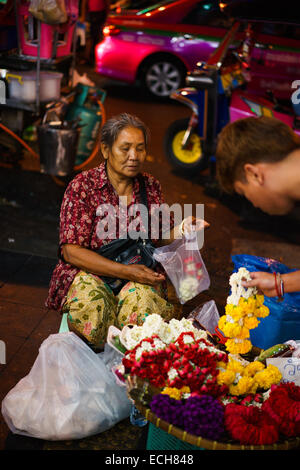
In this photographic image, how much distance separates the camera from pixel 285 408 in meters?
2.12

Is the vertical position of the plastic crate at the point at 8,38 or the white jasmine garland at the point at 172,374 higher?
the plastic crate at the point at 8,38

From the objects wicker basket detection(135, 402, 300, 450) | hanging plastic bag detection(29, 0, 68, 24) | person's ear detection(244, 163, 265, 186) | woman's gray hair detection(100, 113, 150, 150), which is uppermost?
hanging plastic bag detection(29, 0, 68, 24)

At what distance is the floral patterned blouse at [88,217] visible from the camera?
2.90 m

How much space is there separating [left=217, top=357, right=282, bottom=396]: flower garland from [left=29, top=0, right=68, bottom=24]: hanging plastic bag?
3.63m

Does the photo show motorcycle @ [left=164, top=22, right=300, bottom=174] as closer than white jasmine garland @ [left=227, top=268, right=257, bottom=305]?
No

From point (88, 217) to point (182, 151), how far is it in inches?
140

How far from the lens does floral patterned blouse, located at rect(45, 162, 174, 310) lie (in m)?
2.90

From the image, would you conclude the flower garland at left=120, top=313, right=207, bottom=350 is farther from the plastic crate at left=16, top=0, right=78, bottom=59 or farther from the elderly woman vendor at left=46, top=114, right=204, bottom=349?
the plastic crate at left=16, top=0, right=78, bottom=59

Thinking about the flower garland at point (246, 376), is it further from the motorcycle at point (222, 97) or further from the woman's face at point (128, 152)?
the motorcycle at point (222, 97)

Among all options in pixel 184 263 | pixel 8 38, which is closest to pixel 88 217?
pixel 184 263

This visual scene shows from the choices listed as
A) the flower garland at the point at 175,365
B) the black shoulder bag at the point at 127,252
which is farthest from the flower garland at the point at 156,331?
the black shoulder bag at the point at 127,252

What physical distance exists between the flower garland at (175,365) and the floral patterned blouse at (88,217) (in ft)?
2.63

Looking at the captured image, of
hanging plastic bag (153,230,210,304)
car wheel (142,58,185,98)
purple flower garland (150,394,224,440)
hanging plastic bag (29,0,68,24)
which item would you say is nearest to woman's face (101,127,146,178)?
hanging plastic bag (153,230,210,304)

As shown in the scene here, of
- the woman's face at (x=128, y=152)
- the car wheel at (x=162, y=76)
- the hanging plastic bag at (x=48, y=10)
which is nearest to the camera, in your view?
the woman's face at (x=128, y=152)
